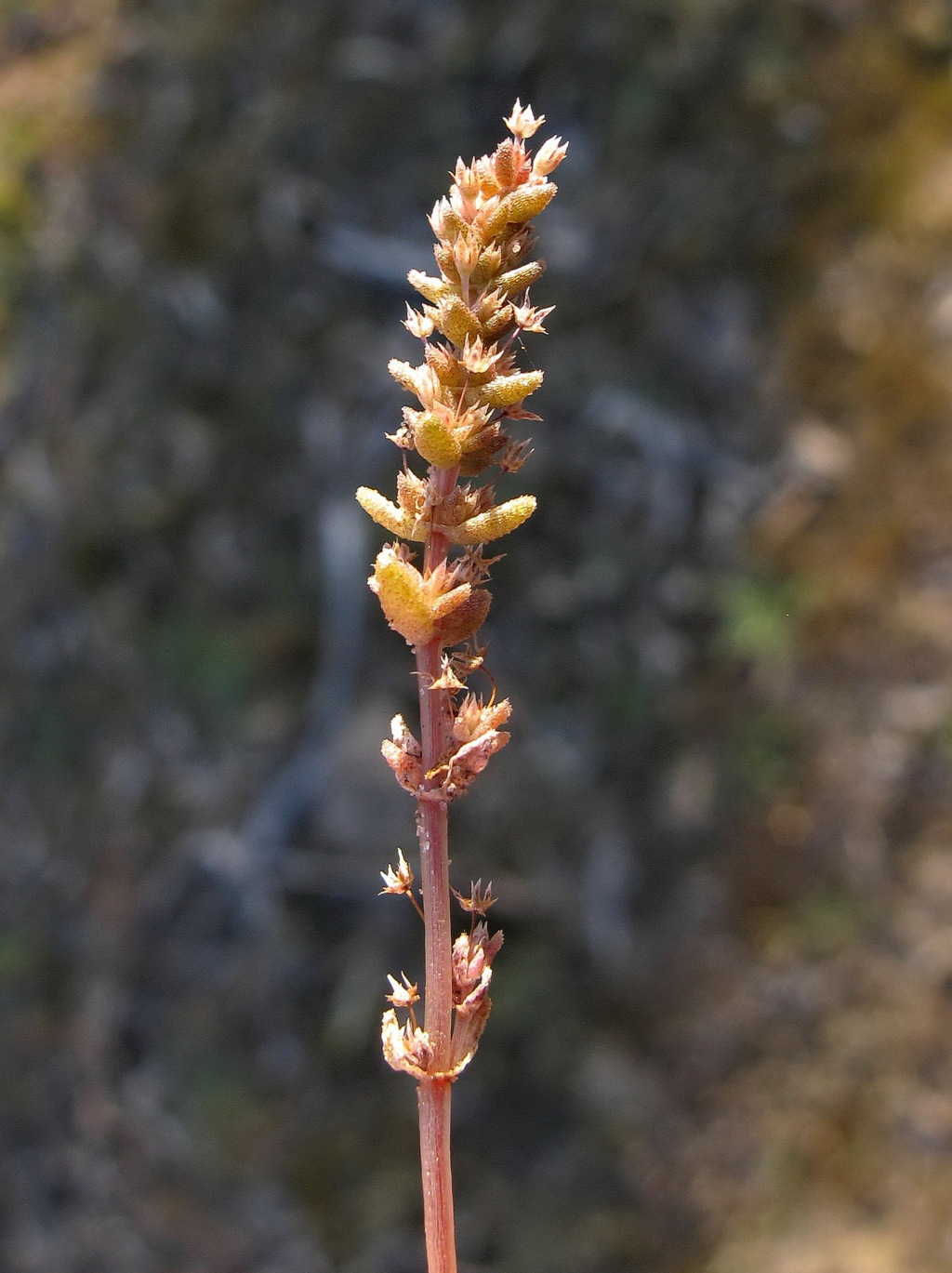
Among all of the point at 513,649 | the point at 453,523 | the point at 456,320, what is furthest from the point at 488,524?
the point at 513,649

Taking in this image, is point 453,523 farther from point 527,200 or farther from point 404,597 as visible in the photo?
point 527,200

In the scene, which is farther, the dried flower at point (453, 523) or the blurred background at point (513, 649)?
the blurred background at point (513, 649)

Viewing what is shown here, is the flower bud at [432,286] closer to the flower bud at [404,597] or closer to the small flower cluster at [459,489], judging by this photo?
the small flower cluster at [459,489]

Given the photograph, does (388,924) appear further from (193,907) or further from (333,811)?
(193,907)

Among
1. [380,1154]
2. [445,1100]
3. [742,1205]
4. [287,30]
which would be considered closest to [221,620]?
[380,1154]

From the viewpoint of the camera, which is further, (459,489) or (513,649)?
(513,649)

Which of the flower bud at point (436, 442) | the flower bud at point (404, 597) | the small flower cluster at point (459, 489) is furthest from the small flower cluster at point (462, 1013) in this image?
the flower bud at point (436, 442)

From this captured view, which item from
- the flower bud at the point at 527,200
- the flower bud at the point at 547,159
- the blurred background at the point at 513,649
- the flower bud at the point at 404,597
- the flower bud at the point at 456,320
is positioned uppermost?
the blurred background at the point at 513,649

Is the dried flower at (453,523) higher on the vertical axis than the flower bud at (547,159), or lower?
lower
